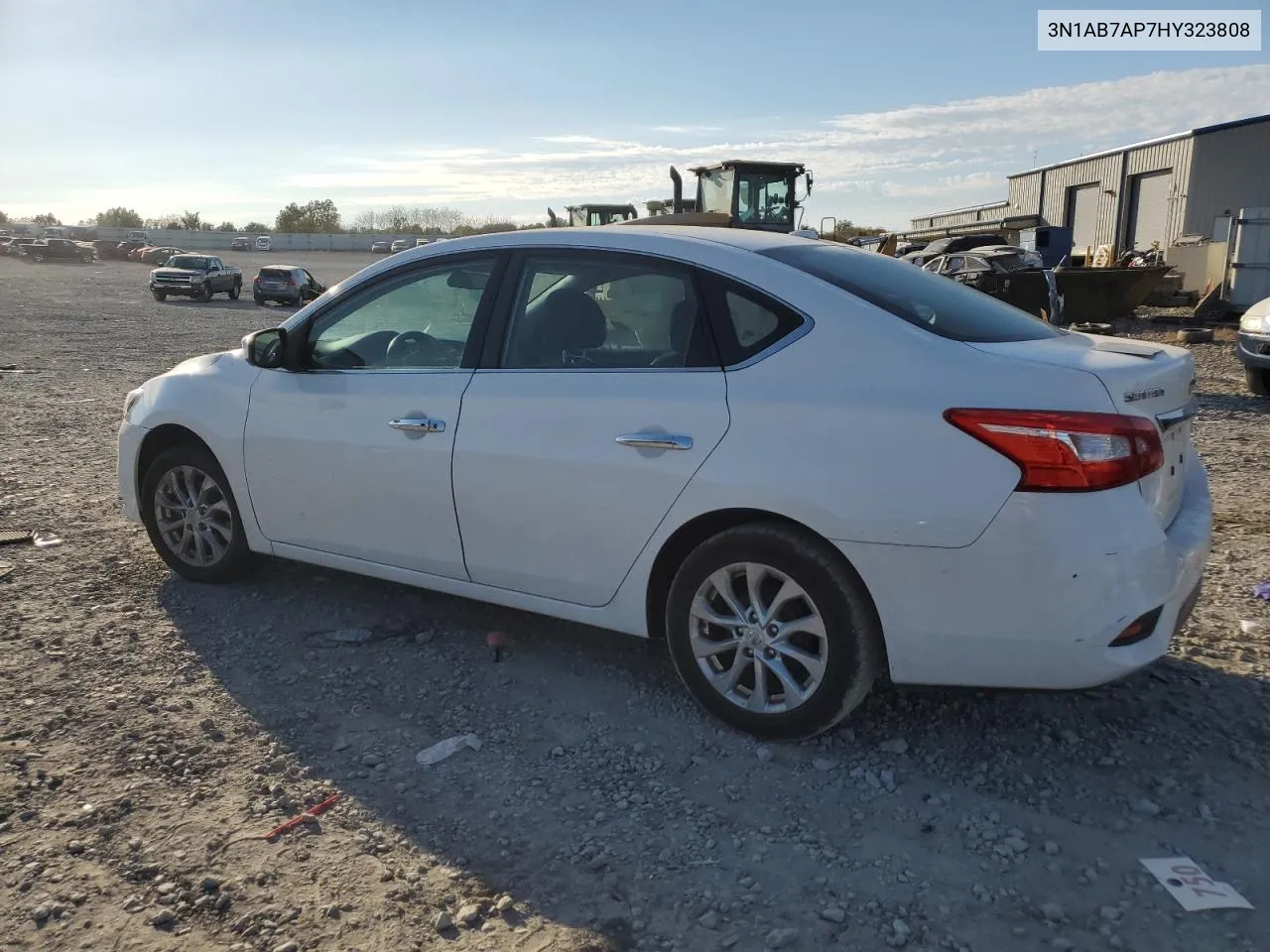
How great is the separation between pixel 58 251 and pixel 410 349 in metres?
74.3

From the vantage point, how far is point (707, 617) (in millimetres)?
3457

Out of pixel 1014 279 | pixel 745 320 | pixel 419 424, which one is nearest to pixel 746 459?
pixel 745 320

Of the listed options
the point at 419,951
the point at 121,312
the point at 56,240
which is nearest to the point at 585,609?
the point at 419,951

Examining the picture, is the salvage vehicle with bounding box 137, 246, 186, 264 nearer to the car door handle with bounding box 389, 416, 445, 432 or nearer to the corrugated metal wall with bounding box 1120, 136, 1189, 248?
the corrugated metal wall with bounding box 1120, 136, 1189, 248

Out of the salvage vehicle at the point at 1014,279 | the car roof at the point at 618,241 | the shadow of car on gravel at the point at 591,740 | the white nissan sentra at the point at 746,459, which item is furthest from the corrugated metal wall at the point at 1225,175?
the white nissan sentra at the point at 746,459

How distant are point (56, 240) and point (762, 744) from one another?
75739mm

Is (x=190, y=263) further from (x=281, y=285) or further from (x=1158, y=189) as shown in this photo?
(x=1158, y=189)

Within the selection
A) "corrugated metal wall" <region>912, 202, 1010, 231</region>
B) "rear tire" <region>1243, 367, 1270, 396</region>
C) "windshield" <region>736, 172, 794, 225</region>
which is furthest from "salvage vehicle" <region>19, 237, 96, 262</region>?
"rear tire" <region>1243, 367, 1270, 396</region>

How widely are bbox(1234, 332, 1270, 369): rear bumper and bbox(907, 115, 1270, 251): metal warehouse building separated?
16.9 m

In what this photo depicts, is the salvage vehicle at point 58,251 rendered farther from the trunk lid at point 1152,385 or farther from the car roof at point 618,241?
Result: the trunk lid at point 1152,385

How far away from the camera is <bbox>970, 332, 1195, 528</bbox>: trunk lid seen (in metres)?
3.00

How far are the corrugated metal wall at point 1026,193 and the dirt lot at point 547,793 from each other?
144 feet

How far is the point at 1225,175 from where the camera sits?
31.2m

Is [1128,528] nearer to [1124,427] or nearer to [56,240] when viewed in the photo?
[1124,427]
